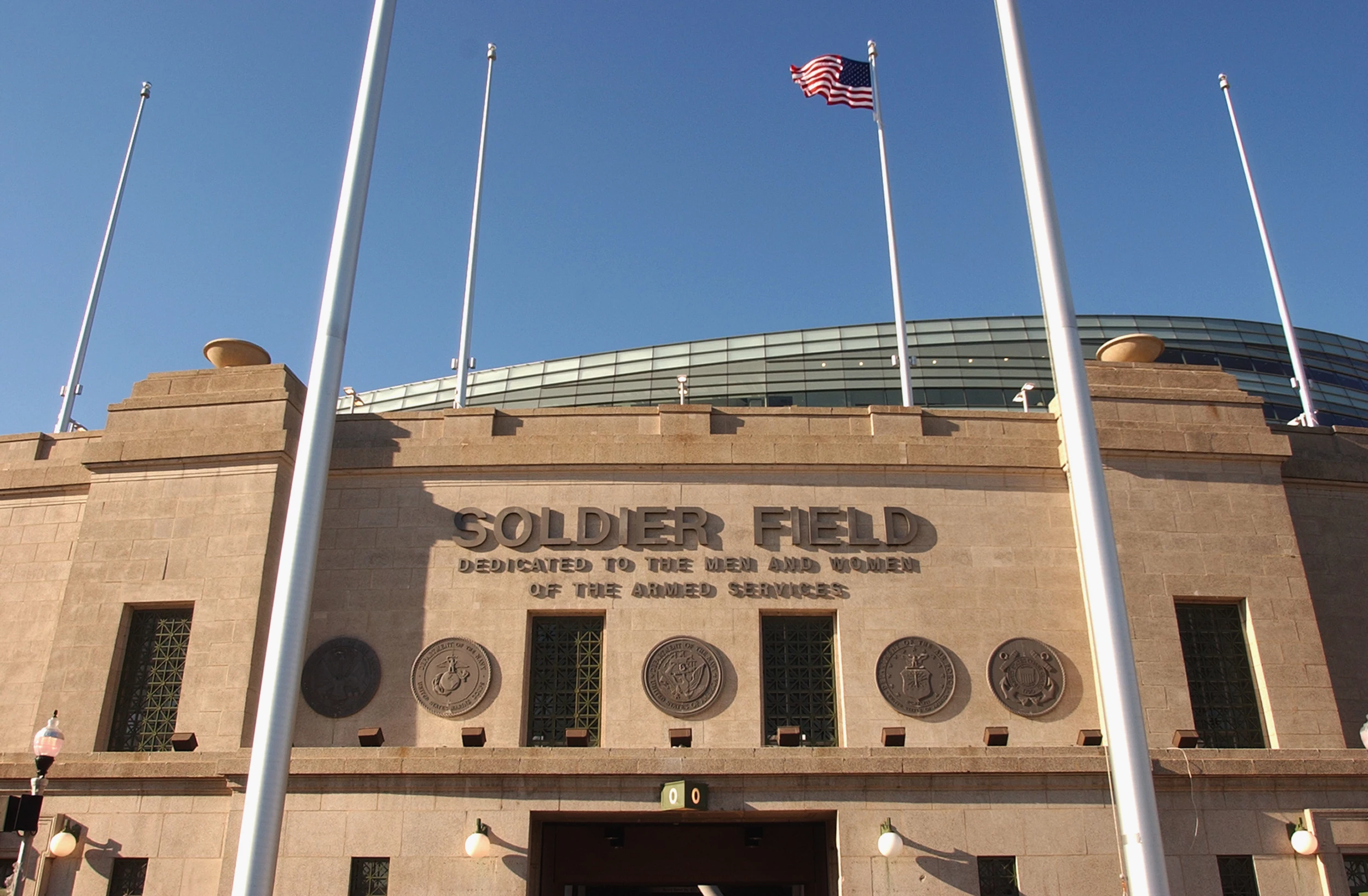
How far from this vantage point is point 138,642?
18531 mm

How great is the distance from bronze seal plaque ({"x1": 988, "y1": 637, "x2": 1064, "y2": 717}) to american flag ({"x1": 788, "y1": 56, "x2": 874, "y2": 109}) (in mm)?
14599

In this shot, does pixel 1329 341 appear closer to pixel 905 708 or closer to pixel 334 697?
pixel 905 708

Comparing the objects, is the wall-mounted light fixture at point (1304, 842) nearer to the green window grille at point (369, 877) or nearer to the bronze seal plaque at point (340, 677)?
the green window grille at point (369, 877)

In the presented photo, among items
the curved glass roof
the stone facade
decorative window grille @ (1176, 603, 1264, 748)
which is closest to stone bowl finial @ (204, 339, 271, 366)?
the stone facade

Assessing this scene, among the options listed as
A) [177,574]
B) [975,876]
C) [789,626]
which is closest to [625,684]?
[789,626]

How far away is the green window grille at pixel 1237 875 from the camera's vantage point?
52.2ft

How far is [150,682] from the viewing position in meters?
18.3

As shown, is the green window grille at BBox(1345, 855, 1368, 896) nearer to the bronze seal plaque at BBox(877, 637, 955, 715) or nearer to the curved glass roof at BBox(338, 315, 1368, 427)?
the bronze seal plaque at BBox(877, 637, 955, 715)

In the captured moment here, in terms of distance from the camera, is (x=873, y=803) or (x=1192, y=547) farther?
(x=1192, y=547)

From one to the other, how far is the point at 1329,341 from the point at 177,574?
62.1m

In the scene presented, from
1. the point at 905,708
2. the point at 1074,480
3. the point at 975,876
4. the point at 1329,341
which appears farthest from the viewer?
the point at 1329,341

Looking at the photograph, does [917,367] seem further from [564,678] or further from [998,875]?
[998,875]

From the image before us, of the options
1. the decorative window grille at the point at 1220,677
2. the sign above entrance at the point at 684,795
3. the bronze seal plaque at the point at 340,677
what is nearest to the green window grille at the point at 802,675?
the sign above entrance at the point at 684,795

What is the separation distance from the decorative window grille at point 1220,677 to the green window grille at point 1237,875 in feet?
5.86
